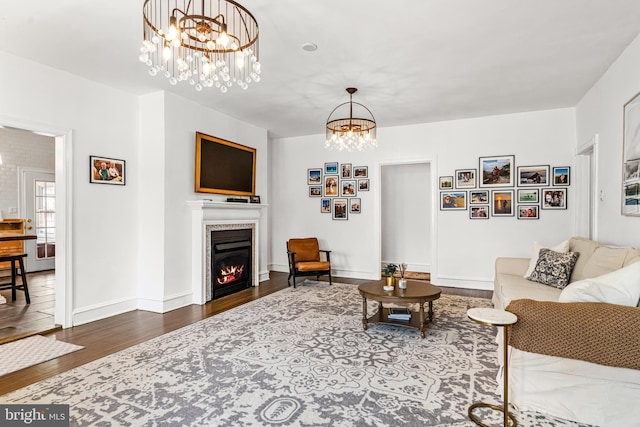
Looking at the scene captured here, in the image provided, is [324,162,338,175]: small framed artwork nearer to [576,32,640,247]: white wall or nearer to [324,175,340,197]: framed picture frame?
[324,175,340,197]: framed picture frame

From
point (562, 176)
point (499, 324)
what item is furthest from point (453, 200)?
point (499, 324)

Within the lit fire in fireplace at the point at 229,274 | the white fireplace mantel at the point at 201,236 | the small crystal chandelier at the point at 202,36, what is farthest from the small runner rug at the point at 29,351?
the small crystal chandelier at the point at 202,36

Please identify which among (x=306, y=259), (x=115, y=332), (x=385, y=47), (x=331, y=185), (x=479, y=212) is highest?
(x=385, y=47)

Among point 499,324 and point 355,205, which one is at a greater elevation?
point 355,205

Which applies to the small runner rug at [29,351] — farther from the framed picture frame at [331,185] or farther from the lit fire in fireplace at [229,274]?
the framed picture frame at [331,185]

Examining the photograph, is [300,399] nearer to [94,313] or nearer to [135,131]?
[94,313]

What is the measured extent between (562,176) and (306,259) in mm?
4285

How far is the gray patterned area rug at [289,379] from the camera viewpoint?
2.24 metres

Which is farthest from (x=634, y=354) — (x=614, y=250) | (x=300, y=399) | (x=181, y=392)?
(x=181, y=392)

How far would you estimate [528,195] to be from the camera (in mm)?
5594

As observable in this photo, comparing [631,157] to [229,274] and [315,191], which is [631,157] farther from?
[229,274]

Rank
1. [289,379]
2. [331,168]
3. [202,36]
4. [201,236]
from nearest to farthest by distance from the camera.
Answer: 1. [202,36]
2. [289,379]
3. [201,236]
4. [331,168]

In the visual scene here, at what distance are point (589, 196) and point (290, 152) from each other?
515 cm

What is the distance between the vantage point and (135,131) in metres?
4.75
